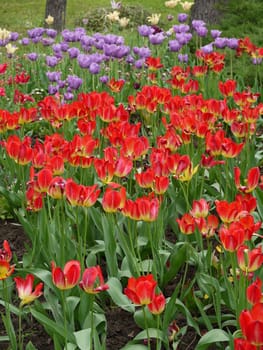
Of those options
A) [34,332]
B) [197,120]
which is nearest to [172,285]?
[34,332]

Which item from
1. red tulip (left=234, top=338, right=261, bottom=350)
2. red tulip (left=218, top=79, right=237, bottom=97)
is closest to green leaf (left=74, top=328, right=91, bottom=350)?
red tulip (left=234, top=338, right=261, bottom=350)

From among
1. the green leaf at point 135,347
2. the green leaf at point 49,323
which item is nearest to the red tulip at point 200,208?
the green leaf at point 135,347

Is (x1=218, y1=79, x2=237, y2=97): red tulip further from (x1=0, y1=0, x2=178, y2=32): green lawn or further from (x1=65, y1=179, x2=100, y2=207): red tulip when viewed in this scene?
(x1=0, y1=0, x2=178, y2=32): green lawn

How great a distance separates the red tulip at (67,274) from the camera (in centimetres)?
183

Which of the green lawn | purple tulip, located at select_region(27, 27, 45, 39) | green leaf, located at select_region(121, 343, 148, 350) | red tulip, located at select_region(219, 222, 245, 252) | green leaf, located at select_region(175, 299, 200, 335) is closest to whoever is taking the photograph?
red tulip, located at select_region(219, 222, 245, 252)

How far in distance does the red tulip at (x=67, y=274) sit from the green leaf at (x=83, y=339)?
1.30 feet

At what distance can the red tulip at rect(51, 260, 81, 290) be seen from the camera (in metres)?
1.83

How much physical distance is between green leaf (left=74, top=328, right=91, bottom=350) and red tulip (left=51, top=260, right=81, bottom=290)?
1.30 ft

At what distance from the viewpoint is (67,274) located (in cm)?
185

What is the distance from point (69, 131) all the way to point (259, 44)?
2773 mm

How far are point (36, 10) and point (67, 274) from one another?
17077 mm

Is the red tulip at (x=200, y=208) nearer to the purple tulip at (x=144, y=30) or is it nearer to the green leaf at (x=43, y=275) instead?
the green leaf at (x=43, y=275)

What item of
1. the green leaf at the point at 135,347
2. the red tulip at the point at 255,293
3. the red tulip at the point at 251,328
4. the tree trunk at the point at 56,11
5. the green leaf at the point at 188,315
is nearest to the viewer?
the red tulip at the point at 251,328

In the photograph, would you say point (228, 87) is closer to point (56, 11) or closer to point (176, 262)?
point (176, 262)
